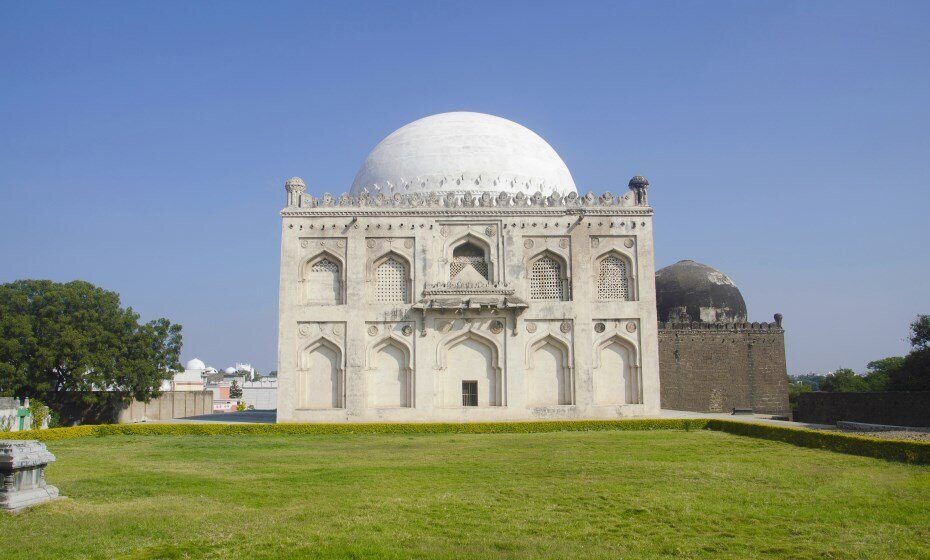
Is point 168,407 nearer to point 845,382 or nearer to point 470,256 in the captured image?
point 470,256

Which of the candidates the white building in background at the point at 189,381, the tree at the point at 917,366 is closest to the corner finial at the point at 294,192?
the tree at the point at 917,366

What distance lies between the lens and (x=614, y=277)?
26.3 m

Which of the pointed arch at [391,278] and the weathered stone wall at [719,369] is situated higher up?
the pointed arch at [391,278]

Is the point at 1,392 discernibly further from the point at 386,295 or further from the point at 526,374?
the point at 526,374

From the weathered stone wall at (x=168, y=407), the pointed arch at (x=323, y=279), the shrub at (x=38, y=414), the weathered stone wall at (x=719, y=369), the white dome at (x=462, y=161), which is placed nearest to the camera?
the shrub at (x=38, y=414)

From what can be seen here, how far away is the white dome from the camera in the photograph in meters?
28.0

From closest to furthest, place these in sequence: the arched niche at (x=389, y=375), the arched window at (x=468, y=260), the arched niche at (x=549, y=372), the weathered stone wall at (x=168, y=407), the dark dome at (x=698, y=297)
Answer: the arched niche at (x=389, y=375) → the arched niche at (x=549, y=372) → the arched window at (x=468, y=260) → the weathered stone wall at (x=168, y=407) → the dark dome at (x=698, y=297)

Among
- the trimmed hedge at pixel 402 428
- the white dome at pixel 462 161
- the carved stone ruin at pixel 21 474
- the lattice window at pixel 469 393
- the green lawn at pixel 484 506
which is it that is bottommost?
the green lawn at pixel 484 506

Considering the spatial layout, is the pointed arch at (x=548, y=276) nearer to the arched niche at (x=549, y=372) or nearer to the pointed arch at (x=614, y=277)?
the pointed arch at (x=614, y=277)

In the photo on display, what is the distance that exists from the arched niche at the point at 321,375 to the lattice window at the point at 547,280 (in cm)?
709

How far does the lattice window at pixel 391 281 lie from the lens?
2589 cm

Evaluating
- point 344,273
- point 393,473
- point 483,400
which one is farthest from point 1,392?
point 393,473

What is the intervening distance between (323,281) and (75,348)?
9.31 m

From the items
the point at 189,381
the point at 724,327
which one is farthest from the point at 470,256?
the point at 189,381
